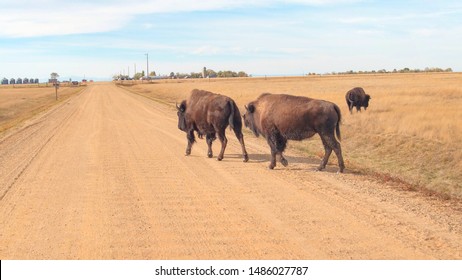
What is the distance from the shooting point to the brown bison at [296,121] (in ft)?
31.9

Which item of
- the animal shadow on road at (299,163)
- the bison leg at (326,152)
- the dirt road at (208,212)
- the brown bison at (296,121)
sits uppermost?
the brown bison at (296,121)

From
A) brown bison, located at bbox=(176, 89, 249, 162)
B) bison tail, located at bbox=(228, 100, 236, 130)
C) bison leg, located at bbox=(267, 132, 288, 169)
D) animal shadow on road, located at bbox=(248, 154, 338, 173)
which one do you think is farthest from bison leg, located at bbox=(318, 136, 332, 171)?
bison tail, located at bbox=(228, 100, 236, 130)

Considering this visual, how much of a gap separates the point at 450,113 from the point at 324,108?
38.2 feet

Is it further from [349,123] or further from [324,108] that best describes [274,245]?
[349,123]

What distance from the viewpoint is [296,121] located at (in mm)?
9992

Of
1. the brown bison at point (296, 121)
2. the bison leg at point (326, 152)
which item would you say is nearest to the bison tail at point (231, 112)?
the brown bison at point (296, 121)

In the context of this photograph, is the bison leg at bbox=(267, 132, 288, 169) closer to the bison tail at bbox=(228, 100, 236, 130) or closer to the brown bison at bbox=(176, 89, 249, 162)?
the brown bison at bbox=(176, 89, 249, 162)

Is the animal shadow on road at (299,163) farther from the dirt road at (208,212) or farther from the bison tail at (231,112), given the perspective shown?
the bison tail at (231,112)

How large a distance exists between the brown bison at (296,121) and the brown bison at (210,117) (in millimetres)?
585

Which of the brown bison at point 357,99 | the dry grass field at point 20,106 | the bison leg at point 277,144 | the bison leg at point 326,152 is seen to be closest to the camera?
the bison leg at point 326,152

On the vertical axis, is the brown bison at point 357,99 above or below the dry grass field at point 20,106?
above

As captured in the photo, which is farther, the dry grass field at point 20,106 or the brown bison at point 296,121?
the dry grass field at point 20,106

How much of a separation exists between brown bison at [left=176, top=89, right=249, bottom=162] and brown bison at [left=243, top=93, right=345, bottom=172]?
1.92 ft

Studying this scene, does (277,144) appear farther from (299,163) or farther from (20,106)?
(20,106)
